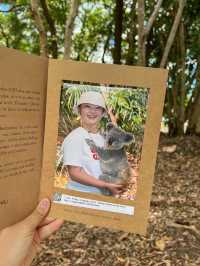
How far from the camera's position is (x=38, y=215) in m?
1.13

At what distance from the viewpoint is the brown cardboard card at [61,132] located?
3.34 ft

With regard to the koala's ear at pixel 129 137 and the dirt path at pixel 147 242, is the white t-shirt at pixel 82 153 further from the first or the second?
the dirt path at pixel 147 242

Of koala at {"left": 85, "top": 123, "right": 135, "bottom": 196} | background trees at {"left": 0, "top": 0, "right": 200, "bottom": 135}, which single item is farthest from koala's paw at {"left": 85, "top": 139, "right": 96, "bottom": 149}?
background trees at {"left": 0, "top": 0, "right": 200, "bottom": 135}

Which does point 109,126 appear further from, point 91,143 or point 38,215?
point 38,215

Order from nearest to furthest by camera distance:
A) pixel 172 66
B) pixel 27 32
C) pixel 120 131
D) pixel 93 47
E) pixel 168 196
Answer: pixel 120 131
pixel 168 196
pixel 172 66
pixel 93 47
pixel 27 32

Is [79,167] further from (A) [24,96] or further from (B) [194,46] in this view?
(B) [194,46]

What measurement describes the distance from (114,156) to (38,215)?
10.7 inches

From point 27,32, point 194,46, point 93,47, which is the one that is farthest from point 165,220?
point 27,32

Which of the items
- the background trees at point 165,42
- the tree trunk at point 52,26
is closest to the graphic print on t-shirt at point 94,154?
the background trees at point 165,42

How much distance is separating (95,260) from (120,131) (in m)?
1.64

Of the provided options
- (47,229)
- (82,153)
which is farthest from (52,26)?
(82,153)

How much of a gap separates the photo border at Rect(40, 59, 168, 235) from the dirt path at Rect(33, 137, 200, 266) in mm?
1465

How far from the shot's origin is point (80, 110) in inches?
42.0

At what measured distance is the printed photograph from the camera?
1.03 metres
